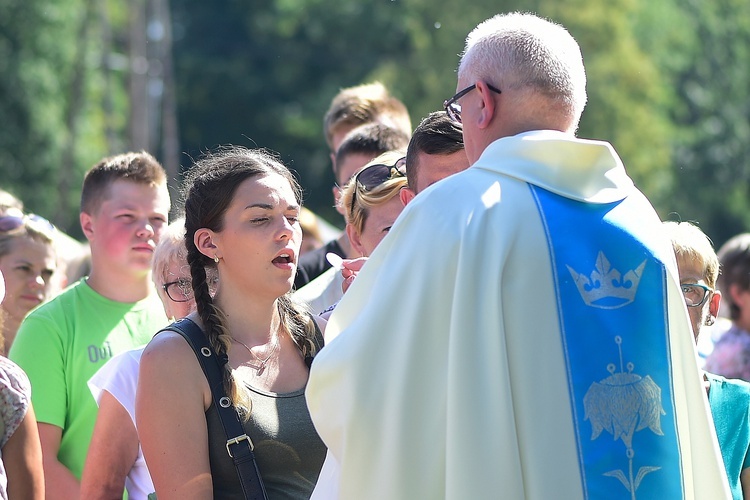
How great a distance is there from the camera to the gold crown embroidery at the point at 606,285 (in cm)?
294

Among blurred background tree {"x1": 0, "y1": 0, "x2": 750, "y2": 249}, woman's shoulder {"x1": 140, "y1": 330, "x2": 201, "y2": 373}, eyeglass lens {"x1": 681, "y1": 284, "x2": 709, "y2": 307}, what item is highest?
blurred background tree {"x1": 0, "y1": 0, "x2": 750, "y2": 249}

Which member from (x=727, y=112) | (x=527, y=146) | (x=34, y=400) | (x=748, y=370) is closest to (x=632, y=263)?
(x=527, y=146)

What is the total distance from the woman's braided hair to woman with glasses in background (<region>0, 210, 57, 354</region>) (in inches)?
77.4

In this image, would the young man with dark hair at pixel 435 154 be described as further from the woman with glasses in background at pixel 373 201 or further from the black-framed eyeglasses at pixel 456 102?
the black-framed eyeglasses at pixel 456 102

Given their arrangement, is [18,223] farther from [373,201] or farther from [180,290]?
[373,201]

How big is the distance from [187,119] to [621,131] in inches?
670

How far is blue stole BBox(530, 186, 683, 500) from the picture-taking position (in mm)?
2896

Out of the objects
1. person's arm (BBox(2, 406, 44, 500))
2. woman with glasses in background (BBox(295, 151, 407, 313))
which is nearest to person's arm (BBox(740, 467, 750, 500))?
woman with glasses in background (BBox(295, 151, 407, 313))

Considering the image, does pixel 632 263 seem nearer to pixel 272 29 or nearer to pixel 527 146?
pixel 527 146

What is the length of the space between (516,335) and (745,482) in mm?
1420

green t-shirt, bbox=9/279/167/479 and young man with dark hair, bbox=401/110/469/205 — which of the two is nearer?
young man with dark hair, bbox=401/110/469/205

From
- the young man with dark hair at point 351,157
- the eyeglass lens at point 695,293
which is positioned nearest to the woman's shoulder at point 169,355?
the eyeglass lens at point 695,293

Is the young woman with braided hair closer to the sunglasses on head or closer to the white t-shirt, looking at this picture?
the white t-shirt

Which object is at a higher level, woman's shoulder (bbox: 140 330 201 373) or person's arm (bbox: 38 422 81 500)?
woman's shoulder (bbox: 140 330 201 373)
